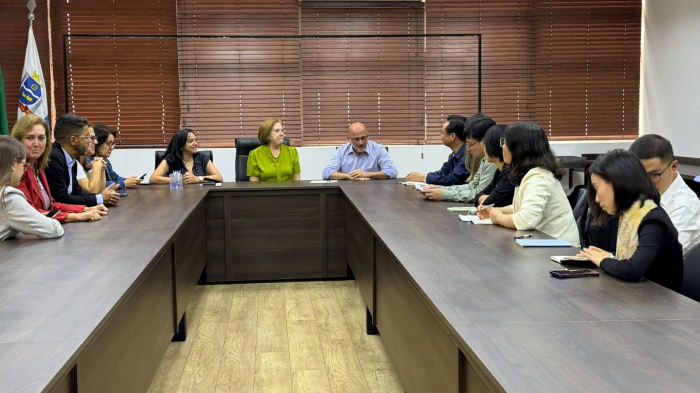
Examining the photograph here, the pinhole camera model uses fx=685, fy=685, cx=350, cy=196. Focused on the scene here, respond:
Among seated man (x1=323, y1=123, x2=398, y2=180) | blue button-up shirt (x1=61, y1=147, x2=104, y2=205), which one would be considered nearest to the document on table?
blue button-up shirt (x1=61, y1=147, x2=104, y2=205)

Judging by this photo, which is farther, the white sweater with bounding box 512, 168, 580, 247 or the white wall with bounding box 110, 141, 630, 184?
the white wall with bounding box 110, 141, 630, 184

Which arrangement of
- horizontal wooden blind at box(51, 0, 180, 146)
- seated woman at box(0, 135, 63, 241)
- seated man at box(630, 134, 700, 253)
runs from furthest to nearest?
horizontal wooden blind at box(51, 0, 180, 146)
seated man at box(630, 134, 700, 253)
seated woman at box(0, 135, 63, 241)

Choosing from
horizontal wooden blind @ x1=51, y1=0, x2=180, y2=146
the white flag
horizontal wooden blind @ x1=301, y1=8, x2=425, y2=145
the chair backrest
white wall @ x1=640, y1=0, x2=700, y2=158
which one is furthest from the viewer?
horizontal wooden blind @ x1=301, y1=8, x2=425, y2=145

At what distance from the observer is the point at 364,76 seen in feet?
22.8

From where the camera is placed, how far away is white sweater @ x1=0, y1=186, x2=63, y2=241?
278cm

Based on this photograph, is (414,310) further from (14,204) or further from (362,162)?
(362,162)

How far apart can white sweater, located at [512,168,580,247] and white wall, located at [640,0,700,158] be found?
143 inches

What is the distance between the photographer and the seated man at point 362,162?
561 centimetres

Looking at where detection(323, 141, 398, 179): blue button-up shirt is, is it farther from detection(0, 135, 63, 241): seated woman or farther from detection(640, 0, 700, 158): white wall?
detection(0, 135, 63, 241): seated woman

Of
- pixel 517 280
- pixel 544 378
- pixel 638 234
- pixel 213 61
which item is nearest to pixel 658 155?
pixel 638 234

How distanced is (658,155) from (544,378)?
1.96 meters

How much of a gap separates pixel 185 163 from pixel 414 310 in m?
3.57

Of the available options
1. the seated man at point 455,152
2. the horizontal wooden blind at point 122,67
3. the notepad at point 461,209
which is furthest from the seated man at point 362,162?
the horizontal wooden blind at point 122,67

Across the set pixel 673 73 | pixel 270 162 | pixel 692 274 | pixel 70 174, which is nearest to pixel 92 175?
pixel 70 174
